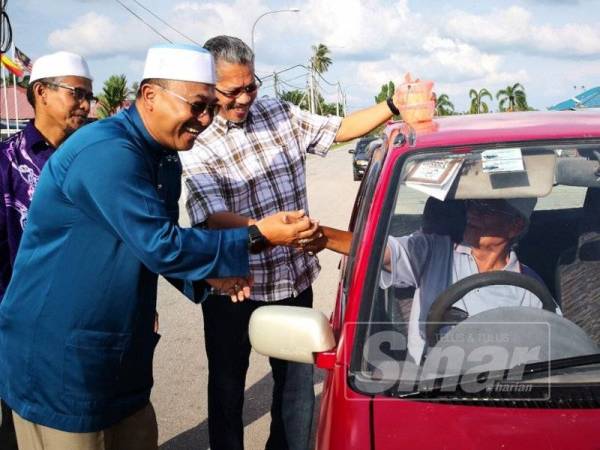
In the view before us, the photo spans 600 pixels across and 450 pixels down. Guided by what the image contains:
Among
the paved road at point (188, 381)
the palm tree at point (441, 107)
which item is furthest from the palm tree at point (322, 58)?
the paved road at point (188, 381)

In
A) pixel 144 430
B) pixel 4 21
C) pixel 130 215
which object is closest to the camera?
pixel 130 215

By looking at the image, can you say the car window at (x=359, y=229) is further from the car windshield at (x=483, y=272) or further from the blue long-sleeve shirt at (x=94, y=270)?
the blue long-sleeve shirt at (x=94, y=270)

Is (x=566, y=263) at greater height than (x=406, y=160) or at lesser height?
lesser

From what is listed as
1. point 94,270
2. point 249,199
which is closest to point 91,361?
point 94,270

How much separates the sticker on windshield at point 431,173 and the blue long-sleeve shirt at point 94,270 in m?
0.56

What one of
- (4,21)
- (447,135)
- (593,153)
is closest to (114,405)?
(447,135)

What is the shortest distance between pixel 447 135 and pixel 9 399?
168 centimetres

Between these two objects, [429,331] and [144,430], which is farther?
[144,430]

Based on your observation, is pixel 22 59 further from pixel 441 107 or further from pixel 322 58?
pixel 322 58

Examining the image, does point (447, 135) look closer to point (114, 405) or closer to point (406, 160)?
point (406, 160)

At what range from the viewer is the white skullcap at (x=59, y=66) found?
11.2 ft

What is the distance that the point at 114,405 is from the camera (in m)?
2.44

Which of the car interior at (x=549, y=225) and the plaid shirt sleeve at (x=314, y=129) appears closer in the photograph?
the car interior at (x=549, y=225)

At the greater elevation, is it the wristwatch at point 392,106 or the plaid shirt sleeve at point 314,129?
the wristwatch at point 392,106
